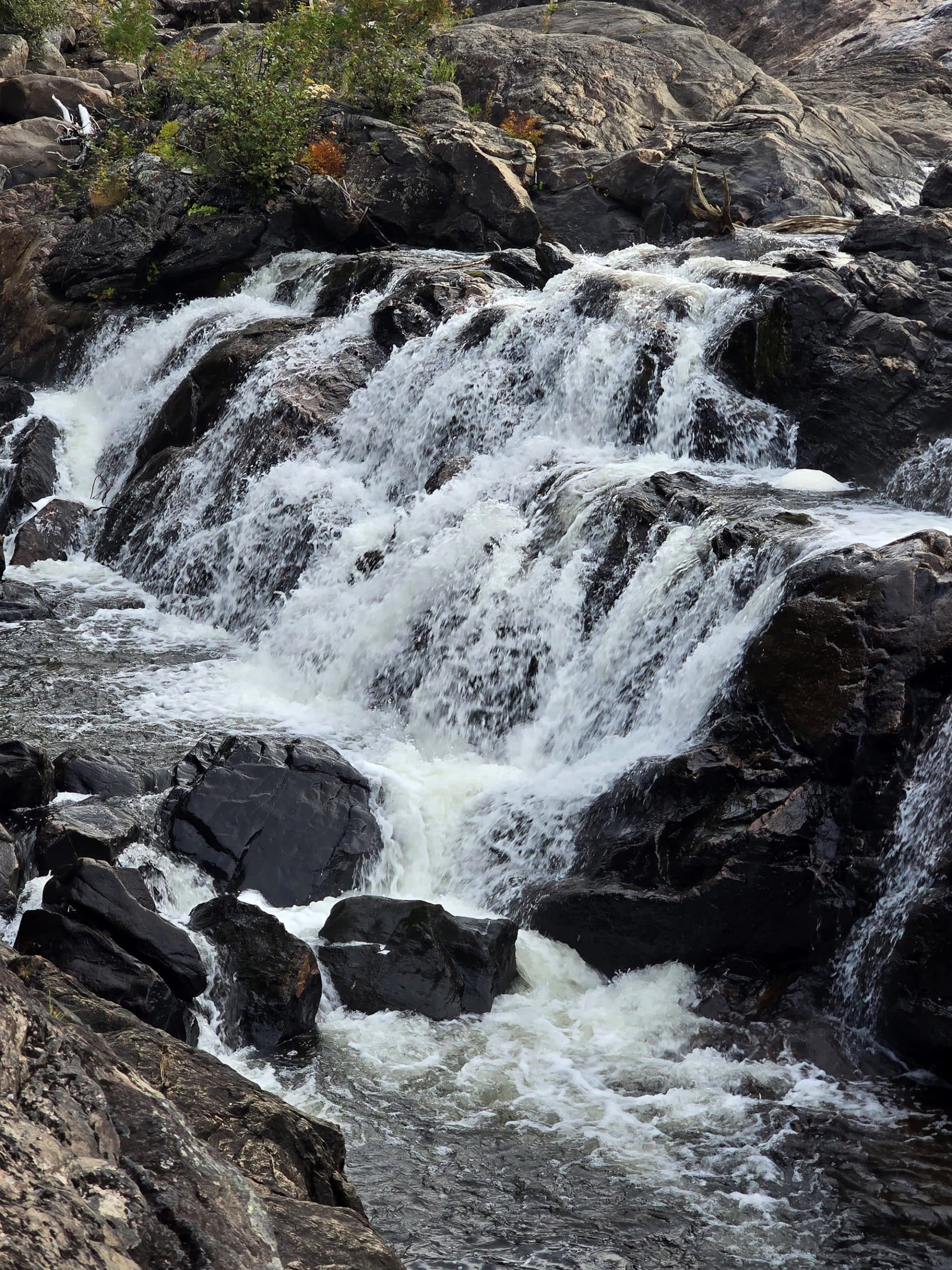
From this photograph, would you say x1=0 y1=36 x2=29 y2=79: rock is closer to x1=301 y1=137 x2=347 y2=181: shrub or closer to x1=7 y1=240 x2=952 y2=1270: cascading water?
x1=301 y1=137 x2=347 y2=181: shrub

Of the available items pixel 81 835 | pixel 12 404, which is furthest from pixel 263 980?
pixel 12 404

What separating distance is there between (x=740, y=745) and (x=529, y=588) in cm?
339

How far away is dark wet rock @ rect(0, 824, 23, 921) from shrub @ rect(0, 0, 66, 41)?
1020 inches

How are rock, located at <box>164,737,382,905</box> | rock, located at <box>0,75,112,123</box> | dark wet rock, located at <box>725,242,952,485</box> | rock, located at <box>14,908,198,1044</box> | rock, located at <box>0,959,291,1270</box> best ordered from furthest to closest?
rock, located at <box>0,75,112,123</box> → dark wet rock, located at <box>725,242,952,485</box> → rock, located at <box>164,737,382,905</box> → rock, located at <box>14,908,198,1044</box> → rock, located at <box>0,959,291,1270</box>

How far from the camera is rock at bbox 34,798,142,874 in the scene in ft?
26.7

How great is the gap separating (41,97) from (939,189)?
718 inches

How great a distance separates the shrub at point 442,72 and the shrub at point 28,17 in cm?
1039

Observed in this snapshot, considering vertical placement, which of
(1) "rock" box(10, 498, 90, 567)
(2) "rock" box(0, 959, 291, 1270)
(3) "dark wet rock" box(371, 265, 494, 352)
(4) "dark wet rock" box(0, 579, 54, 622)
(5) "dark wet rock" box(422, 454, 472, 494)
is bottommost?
(4) "dark wet rock" box(0, 579, 54, 622)

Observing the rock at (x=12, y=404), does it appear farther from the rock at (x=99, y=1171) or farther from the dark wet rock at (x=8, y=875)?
the rock at (x=99, y=1171)

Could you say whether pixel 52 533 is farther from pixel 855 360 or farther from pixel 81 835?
pixel 855 360

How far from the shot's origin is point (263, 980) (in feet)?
24.5

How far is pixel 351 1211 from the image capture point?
4.76m

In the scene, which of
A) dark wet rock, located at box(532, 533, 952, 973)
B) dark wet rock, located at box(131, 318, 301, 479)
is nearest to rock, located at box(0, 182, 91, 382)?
dark wet rock, located at box(131, 318, 301, 479)

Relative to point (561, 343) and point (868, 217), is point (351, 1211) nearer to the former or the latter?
point (561, 343)
